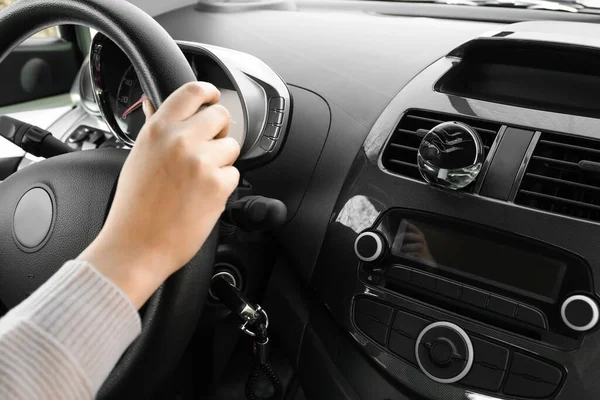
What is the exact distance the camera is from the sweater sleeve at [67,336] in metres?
0.50

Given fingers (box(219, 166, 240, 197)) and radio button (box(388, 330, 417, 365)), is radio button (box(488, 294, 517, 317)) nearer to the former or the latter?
radio button (box(388, 330, 417, 365))

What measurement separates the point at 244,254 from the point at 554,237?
1.85 feet

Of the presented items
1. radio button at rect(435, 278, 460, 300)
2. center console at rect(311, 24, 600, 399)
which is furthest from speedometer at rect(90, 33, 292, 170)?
radio button at rect(435, 278, 460, 300)

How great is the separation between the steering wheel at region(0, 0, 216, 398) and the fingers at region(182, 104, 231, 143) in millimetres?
116

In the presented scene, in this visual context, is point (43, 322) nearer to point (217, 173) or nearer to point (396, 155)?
point (217, 173)

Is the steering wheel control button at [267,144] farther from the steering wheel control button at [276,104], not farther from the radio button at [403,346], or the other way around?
the radio button at [403,346]

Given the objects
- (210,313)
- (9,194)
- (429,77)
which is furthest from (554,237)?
(9,194)

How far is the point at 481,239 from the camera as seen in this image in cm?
88

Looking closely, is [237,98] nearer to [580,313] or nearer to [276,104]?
[276,104]

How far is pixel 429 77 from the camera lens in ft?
3.52

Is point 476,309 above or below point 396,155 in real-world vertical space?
below

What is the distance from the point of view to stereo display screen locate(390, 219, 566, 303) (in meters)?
Answer: 0.83

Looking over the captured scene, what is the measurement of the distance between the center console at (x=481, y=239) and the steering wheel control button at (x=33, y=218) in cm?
45

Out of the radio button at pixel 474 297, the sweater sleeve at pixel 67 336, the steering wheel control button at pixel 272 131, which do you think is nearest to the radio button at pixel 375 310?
the radio button at pixel 474 297
